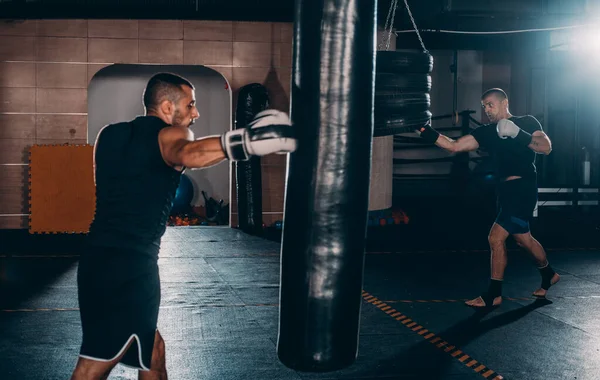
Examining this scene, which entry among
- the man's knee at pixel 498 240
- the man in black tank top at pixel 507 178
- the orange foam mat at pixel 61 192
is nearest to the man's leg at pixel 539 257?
the man in black tank top at pixel 507 178

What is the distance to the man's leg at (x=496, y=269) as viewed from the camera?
7.16 meters

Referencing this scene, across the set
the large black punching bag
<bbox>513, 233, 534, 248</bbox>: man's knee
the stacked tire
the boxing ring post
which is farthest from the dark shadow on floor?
the boxing ring post

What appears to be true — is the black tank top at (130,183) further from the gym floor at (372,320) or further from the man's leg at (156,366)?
the gym floor at (372,320)

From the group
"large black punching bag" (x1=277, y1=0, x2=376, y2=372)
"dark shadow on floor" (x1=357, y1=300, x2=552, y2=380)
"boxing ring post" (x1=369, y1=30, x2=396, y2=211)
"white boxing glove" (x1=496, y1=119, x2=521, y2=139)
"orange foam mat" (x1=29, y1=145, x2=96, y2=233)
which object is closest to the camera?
"large black punching bag" (x1=277, y1=0, x2=376, y2=372)

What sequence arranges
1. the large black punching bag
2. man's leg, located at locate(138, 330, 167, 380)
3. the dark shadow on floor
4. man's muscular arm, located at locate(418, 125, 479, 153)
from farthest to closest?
man's muscular arm, located at locate(418, 125, 479, 153)
the dark shadow on floor
man's leg, located at locate(138, 330, 167, 380)
the large black punching bag

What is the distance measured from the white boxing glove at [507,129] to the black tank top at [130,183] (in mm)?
4364

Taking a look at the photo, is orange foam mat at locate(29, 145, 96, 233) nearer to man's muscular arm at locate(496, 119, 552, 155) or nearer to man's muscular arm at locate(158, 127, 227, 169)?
man's muscular arm at locate(496, 119, 552, 155)

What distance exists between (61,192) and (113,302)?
10458 millimetres

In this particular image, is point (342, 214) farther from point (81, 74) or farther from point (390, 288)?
point (81, 74)

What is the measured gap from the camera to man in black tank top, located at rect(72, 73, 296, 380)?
337cm

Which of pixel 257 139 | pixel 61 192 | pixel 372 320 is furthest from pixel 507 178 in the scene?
pixel 61 192

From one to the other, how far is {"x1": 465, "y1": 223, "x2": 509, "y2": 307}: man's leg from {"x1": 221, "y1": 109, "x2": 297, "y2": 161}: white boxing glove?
435 centimetres

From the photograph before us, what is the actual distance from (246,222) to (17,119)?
5046mm

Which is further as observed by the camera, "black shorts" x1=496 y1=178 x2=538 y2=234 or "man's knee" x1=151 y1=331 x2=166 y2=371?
"black shorts" x1=496 y1=178 x2=538 y2=234
